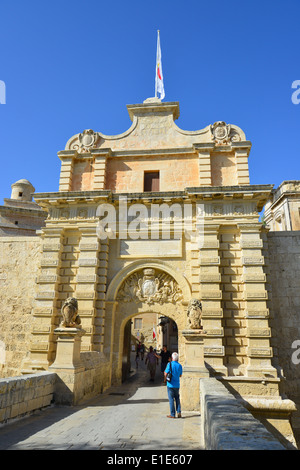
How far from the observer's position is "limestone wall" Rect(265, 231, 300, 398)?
12516 mm

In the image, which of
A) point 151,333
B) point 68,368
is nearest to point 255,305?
point 68,368

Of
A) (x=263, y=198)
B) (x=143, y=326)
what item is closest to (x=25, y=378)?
(x=263, y=198)

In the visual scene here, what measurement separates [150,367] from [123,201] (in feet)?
24.8

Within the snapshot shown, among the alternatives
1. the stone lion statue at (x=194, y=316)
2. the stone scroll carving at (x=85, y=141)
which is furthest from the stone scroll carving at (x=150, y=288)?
the stone scroll carving at (x=85, y=141)

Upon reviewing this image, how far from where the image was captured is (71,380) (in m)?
8.66

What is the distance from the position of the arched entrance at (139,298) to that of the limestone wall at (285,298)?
356cm

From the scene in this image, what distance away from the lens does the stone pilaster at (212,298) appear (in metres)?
11.3

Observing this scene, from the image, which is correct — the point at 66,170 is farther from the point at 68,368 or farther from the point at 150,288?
Answer: the point at 68,368

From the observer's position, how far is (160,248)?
13352 mm

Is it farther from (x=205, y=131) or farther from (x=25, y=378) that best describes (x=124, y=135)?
(x=25, y=378)

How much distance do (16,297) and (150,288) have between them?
6.02 metres

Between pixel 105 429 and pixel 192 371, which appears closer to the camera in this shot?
pixel 105 429

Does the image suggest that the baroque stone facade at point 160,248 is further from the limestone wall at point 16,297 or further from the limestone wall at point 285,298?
the limestone wall at point 285,298

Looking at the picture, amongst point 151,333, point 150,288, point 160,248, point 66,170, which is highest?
point 66,170
